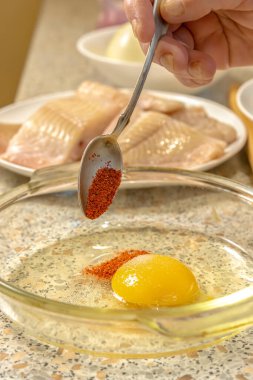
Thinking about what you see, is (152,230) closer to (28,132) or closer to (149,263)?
(149,263)

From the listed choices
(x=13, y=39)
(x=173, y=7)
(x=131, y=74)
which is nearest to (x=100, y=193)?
(x=173, y=7)

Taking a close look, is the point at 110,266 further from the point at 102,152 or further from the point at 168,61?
the point at 168,61

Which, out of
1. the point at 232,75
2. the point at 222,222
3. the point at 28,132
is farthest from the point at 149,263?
the point at 232,75

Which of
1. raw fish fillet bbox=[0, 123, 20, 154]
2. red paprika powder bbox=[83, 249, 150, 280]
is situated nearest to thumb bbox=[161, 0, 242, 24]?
red paprika powder bbox=[83, 249, 150, 280]

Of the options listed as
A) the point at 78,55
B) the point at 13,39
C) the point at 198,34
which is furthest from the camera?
the point at 13,39

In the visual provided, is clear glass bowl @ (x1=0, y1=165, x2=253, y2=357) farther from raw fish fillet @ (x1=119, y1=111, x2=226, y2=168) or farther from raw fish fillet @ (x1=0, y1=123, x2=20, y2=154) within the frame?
raw fish fillet @ (x1=0, y1=123, x2=20, y2=154)

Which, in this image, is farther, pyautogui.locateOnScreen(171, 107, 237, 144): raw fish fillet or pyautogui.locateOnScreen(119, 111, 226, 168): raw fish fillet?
pyautogui.locateOnScreen(171, 107, 237, 144): raw fish fillet

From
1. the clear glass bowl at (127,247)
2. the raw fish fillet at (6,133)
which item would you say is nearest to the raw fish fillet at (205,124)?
the clear glass bowl at (127,247)
